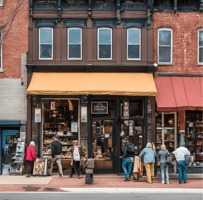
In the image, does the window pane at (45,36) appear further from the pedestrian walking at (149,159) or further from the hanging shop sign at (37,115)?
the pedestrian walking at (149,159)

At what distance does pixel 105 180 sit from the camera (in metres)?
14.0

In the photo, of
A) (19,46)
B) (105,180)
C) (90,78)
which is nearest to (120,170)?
(105,180)

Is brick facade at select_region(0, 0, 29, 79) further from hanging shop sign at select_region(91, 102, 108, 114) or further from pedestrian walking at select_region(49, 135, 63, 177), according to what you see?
hanging shop sign at select_region(91, 102, 108, 114)

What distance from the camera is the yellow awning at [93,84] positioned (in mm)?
14586

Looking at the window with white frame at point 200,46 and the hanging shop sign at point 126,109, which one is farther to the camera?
the window with white frame at point 200,46

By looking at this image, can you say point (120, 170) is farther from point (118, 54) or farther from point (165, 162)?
point (118, 54)

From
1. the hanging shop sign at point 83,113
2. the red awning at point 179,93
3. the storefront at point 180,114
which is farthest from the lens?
the hanging shop sign at point 83,113

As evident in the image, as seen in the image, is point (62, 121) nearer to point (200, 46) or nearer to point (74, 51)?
point (74, 51)

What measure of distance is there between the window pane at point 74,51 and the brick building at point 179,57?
405 centimetres

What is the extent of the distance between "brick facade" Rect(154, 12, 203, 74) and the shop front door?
4.09 m

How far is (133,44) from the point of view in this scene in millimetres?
16125

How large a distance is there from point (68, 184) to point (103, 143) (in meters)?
3.42
